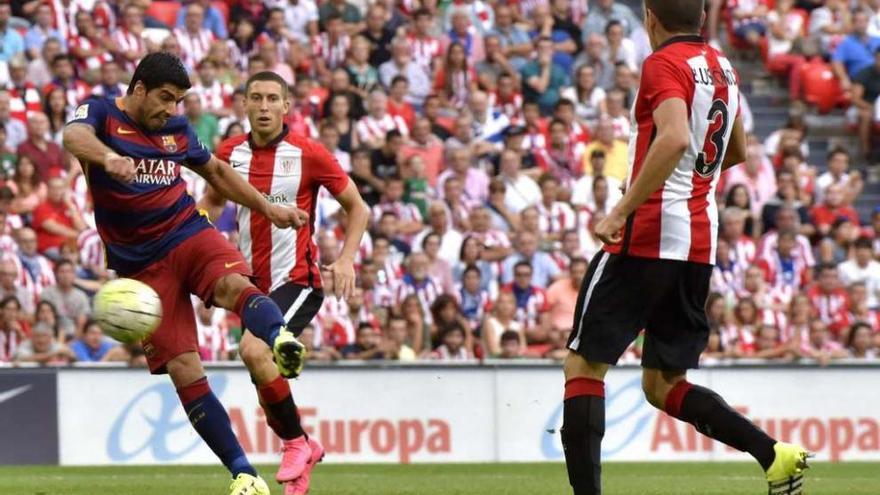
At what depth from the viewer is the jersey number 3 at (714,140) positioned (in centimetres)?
766

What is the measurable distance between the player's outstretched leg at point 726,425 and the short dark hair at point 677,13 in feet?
5.32

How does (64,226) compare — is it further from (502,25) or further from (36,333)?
(502,25)

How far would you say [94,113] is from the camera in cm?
871

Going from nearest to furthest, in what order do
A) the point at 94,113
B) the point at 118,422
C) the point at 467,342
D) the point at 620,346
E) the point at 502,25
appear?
the point at 620,346, the point at 94,113, the point at 118,422, the point at 467,342, the point at 502,25

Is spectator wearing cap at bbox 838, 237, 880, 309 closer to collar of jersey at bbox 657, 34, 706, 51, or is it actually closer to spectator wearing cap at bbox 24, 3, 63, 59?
spectator wearing cap at bbox 24, 3, 63, 59

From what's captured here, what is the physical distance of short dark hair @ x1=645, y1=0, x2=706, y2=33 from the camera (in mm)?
7633

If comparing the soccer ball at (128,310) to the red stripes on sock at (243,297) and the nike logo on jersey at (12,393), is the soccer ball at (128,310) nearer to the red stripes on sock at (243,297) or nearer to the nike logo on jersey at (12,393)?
the red stripes on sock at (243,297)

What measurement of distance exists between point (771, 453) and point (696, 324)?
2.24ft

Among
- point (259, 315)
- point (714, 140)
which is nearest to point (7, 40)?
point (259, 315)

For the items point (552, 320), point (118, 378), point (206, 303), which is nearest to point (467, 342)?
point (552, 320)

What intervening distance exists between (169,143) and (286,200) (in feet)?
5.22

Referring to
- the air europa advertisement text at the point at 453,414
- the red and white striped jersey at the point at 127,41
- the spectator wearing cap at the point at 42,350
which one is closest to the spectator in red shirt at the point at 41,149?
the red and white striped jersey at the point at 127,41

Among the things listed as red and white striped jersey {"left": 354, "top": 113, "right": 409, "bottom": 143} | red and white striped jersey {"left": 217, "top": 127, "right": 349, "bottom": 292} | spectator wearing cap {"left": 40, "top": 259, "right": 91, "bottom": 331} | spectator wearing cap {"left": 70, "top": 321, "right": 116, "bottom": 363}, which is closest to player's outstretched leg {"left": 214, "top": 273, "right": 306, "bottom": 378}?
red and white striped jersey {"left": 217, "top": 127, "right": 349, "bottom": 292}

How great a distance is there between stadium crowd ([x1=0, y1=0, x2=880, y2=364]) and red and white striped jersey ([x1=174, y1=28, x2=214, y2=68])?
0.09 ft
